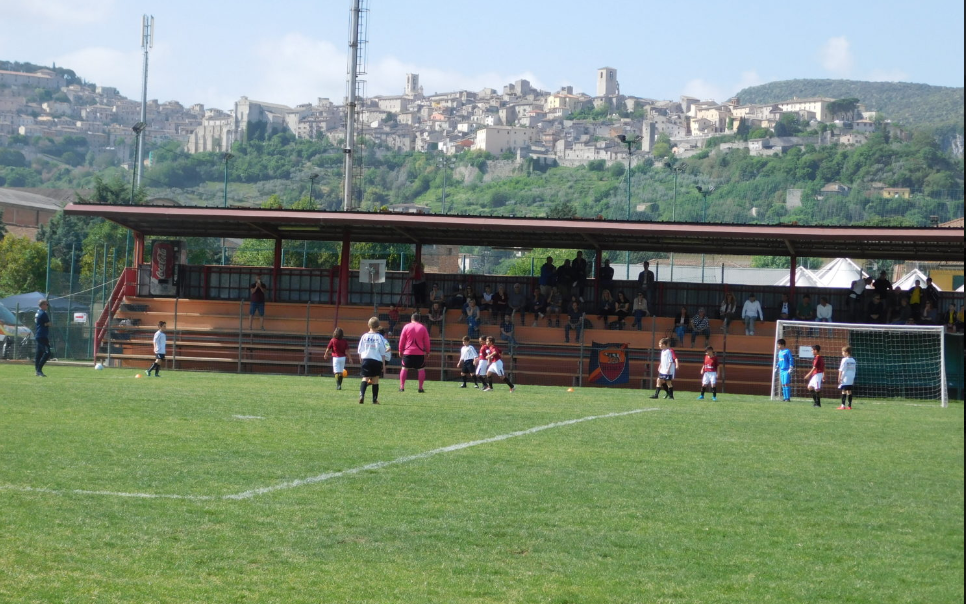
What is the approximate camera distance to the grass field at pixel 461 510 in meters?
6.58

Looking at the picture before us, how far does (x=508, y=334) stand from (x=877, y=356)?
35.4ft

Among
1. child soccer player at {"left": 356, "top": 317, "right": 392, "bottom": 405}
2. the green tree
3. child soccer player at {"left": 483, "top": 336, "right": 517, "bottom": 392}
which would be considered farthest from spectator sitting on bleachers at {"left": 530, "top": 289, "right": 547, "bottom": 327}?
the green tree

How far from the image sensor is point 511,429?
15727 mm

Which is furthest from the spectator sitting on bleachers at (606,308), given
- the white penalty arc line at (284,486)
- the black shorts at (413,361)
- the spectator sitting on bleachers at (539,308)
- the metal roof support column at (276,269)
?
the white penalty arc line at (284,486)

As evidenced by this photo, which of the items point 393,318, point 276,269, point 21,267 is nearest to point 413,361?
point 393,318

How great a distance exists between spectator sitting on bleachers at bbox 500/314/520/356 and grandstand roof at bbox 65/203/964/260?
2.96 meters

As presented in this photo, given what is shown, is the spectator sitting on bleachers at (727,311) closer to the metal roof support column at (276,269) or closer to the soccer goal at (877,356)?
the soccer goal at (877,356)

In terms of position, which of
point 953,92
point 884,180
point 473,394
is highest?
point 884,180

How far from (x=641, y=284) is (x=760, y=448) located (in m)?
21.7

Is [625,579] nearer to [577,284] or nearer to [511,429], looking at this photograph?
[511,429]

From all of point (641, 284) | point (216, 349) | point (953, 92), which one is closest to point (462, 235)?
point (641, 284)

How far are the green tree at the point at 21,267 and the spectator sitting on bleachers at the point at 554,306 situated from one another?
47363 mm

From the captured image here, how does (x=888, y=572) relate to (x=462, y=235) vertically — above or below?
below

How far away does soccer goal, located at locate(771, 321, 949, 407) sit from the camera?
29328 millimetres
